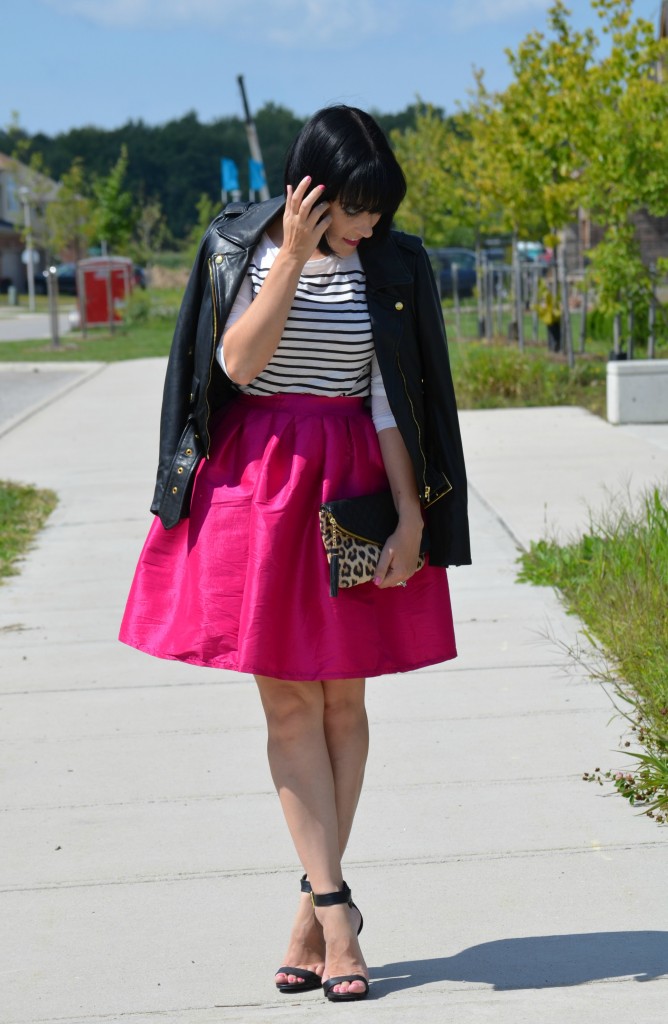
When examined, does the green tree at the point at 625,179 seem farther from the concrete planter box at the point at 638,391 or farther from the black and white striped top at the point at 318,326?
the black and white striped top at the point at 318,326

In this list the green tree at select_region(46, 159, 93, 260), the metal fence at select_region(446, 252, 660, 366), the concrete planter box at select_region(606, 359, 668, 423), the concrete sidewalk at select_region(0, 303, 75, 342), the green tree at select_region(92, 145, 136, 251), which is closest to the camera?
the concrete planter box at select_region(606, 359, 668, 423)

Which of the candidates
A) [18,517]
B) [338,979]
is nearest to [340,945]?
[338,979]

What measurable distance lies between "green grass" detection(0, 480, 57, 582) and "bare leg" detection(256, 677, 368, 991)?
4.41m

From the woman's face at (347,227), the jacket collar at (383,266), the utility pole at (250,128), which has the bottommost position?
the jacket collar at (383,266)

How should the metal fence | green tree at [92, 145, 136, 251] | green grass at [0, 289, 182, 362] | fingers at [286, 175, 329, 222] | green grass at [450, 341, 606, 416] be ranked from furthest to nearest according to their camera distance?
green tree at [92, 145, 136, 251], green grass at [0, 289, 182, 362], the metal fence, green grass at [450, 341, 606, 416], fingers at [286, 175, 329, 222]

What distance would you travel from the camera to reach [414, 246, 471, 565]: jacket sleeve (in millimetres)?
2873

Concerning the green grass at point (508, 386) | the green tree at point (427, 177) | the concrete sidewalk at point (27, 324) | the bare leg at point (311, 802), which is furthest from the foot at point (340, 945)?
the concrete sidewalk at point (27, 324)

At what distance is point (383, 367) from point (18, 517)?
19.3ft

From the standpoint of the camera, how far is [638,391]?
1184 cm

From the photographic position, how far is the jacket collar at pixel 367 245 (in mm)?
2754

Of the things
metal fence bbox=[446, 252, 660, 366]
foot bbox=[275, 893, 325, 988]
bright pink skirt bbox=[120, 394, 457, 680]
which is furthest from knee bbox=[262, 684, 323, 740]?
metal fence bbox=[446, 252, 660, 366]

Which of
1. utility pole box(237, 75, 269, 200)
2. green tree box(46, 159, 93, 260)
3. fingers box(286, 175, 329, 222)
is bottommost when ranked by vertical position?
fingers box(286, 175, 329, 222)

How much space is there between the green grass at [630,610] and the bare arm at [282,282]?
5.75 ft

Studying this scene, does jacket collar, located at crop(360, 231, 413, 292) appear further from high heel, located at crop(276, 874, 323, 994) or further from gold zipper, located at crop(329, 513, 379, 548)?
high heel, located at crop(276, 874, 323, 994)
